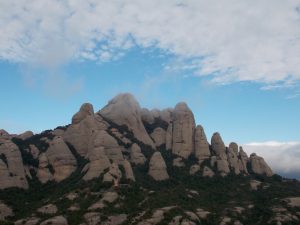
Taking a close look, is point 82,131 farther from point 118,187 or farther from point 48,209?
point 48,209

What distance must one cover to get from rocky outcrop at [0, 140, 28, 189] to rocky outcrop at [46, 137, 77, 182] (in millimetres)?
11552

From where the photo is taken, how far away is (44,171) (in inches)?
6811

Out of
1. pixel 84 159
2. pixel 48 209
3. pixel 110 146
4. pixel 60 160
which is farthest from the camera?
pixel 84 159

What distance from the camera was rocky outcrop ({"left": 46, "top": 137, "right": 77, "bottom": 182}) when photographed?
174 meters

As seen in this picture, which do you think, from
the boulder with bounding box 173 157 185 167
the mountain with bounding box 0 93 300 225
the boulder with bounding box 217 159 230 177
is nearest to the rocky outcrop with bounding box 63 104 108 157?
the mountain with bounding box 0 93 300 225

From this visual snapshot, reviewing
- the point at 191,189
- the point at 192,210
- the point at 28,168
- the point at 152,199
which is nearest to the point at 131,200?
the point at 152,199

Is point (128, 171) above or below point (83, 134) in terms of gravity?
below

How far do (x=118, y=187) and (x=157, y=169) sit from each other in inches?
1103

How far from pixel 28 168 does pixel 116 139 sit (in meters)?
39.0

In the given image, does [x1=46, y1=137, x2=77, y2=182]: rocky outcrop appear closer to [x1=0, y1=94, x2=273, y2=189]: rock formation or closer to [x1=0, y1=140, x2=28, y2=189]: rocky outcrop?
[x1=0, y1=94, x2=273, y2=189]: rock formation

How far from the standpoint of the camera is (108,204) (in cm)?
14575

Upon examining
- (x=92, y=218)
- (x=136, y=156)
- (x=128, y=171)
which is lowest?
(x=92, y=218)

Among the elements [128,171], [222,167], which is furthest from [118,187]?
[222,167]

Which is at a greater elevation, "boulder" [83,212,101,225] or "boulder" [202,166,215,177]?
"boulder" [202,166,215,177]
